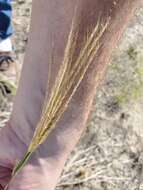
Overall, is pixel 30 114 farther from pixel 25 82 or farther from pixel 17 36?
pixel 17 36

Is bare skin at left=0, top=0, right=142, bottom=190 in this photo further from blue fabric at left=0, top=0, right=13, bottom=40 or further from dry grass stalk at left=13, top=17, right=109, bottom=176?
blue fabric at left=0, top=0, right=13, bottom=40

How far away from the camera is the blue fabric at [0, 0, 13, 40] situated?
2.11m

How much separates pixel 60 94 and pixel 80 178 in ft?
3.56

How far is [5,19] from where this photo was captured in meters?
2.13

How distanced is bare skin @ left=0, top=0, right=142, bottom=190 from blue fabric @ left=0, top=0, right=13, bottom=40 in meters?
0.87

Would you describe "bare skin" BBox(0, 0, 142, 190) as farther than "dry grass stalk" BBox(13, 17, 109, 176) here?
Yes

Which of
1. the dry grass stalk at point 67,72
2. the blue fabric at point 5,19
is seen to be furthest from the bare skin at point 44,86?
the blue fabric at point 5,19

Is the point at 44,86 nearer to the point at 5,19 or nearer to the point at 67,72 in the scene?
the point at 67,72

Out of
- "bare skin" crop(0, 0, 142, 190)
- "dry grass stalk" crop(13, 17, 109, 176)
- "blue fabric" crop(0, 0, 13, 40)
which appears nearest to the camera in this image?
"dry grass stalk" crop(13, 17, 109, 176)

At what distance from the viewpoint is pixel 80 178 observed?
1823mm

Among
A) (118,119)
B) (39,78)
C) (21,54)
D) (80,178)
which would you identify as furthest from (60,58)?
(21,54)

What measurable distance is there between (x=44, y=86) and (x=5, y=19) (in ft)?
3.36

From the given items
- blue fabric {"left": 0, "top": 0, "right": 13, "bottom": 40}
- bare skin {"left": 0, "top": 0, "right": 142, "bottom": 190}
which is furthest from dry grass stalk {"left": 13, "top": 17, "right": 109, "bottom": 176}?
blue fabric {"left": 0, "top": 0, "right": 13, "bottom": 40}

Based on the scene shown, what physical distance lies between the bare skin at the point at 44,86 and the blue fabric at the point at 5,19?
87cm
